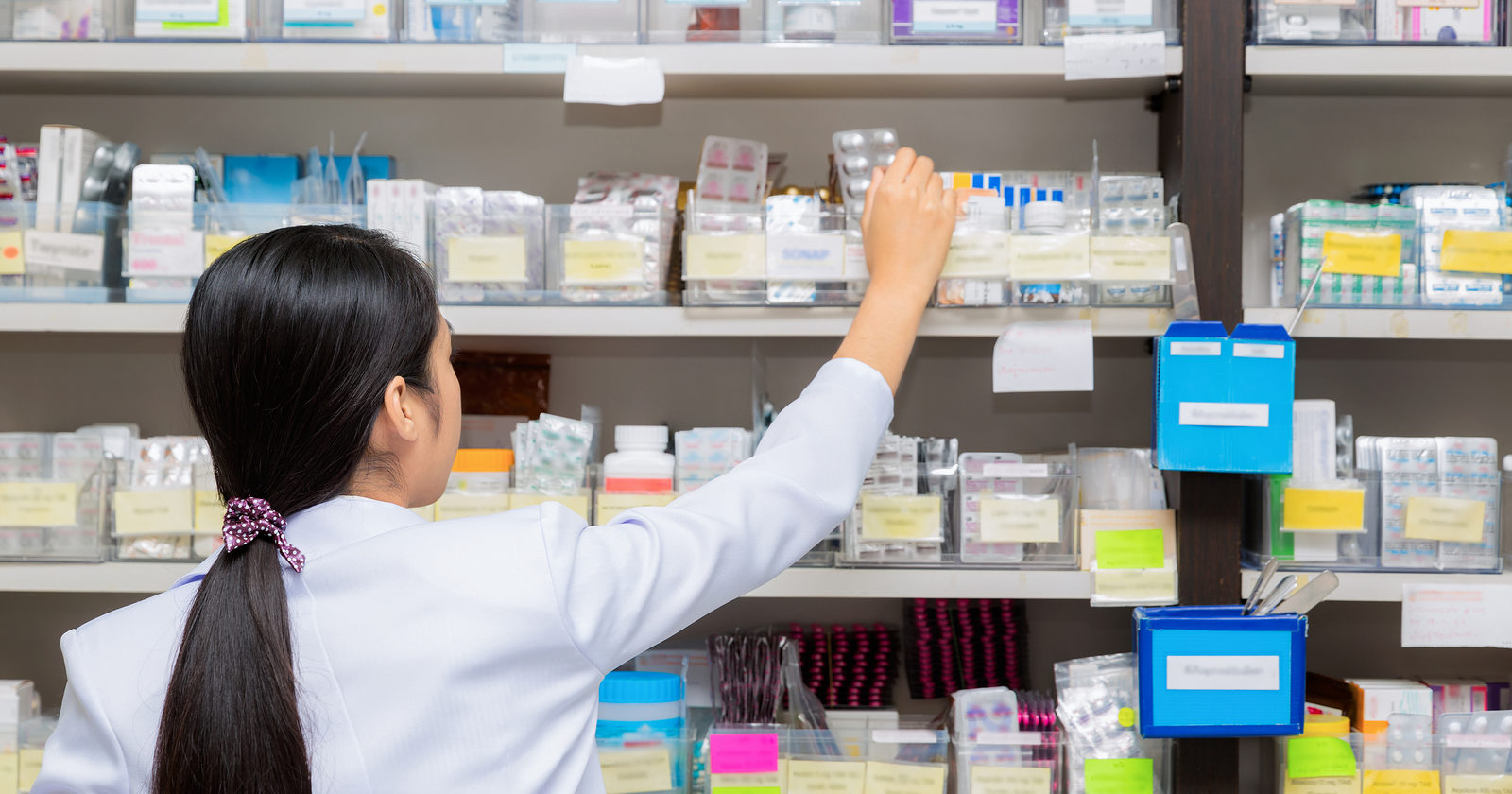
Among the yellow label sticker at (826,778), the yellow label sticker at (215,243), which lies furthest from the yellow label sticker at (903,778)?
the yellow label sticker at (215,243)

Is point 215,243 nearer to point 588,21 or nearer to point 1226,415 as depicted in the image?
point 588,21

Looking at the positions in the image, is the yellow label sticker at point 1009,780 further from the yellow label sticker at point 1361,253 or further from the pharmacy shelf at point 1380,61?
the pharmacy shelf at point 1380,61

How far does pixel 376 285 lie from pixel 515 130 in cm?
116

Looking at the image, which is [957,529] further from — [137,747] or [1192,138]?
[137,747]

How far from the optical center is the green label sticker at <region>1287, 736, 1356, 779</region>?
1424 mm

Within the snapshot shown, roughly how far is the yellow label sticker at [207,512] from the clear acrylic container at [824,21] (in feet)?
3.46

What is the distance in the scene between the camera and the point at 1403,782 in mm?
1425

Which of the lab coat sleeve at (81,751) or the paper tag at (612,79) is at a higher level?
the paper tag at (612,79)

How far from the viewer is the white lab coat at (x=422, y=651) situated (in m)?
0.73

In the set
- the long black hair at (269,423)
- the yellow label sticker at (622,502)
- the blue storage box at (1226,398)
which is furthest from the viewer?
the yellow label sticker at (622,502)

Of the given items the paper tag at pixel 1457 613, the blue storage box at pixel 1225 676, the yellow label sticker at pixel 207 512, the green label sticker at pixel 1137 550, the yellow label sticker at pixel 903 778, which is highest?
the yellow label sticker at pixel 207 512

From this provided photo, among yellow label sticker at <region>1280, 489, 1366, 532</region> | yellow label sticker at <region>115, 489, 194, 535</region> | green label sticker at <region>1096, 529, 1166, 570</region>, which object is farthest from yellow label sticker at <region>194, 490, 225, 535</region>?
yellow label sticker at <region>1280, 489, 1366, 532</region>

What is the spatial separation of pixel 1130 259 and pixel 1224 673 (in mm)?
573

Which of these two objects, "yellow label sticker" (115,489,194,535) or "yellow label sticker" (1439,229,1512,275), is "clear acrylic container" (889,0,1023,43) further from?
"yellow label sticker" (115,489,194,535)
